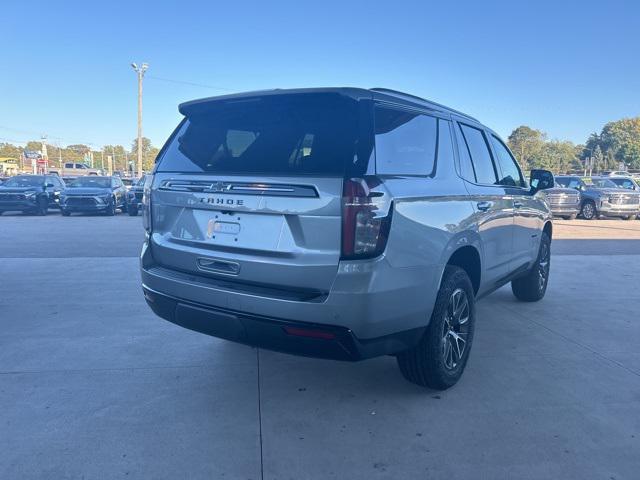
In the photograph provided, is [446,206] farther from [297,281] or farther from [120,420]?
[120,420]

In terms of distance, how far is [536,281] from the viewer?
6.06 metres

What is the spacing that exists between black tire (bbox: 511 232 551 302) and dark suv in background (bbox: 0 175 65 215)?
17.7m

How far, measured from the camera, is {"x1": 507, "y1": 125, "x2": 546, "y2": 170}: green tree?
87331mm

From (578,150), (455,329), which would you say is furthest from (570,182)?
(578,150)

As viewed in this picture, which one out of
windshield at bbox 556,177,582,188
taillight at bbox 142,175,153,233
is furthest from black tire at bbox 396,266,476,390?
windshield at bbox 556,177,582,188

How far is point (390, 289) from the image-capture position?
2.79 m

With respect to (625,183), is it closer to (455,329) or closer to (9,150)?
(455,329)

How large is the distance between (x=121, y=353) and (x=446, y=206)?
287 cm

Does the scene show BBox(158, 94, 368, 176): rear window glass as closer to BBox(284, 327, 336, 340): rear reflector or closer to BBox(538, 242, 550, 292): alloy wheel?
BBox(284, 327, 336, 340): rear reflector

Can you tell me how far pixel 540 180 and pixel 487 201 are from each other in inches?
76.2

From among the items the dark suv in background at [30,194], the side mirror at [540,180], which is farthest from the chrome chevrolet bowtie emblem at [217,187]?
the dark suv in background at [30,194]

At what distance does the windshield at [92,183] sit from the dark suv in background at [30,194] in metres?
Result: 0.61

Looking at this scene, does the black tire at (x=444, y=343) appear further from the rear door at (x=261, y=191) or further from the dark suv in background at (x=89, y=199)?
the dark suv in background at (x=89, y=199)

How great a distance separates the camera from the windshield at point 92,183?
1968cm
